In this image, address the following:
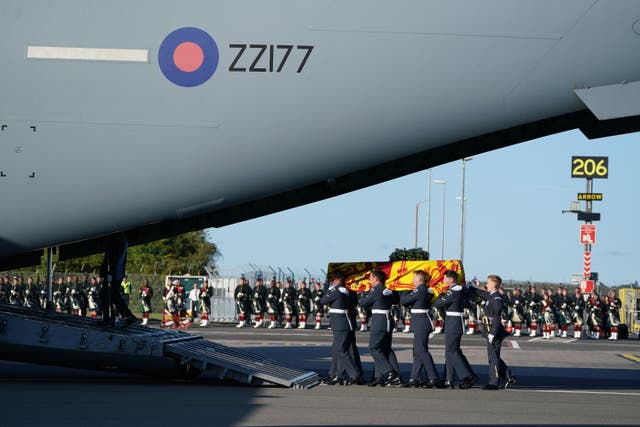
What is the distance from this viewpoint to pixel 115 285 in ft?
43.6

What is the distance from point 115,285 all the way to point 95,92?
295 cm

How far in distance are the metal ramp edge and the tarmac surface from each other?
0.62ft

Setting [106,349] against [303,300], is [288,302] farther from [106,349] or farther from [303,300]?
[106,349]

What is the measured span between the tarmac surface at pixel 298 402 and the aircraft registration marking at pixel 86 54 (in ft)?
13.2

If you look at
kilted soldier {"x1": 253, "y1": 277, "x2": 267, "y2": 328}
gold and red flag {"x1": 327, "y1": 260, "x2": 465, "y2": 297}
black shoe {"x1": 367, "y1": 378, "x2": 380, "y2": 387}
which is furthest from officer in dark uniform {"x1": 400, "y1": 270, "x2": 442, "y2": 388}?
kilted soldier {"x1": 253, "y1": 277, "x2": 267, "y2": 328}

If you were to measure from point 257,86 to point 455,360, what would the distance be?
6292 millimetres

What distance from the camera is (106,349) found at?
526 inches

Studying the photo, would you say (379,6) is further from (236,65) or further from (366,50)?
(236,65)

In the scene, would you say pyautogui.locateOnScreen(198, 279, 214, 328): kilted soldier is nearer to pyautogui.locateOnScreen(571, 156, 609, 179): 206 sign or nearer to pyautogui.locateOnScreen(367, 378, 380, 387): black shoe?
pyautogui.locateOnScreen(571, 156, 609, 179): 206 sign

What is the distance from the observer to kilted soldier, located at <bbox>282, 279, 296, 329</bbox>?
3866 centimetres

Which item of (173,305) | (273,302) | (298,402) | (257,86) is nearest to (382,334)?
(298,402)

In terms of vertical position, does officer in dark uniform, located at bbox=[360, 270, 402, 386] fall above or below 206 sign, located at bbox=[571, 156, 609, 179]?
below

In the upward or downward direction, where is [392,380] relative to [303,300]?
downward

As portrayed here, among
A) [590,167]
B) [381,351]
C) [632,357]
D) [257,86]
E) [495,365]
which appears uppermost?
[590,167]
